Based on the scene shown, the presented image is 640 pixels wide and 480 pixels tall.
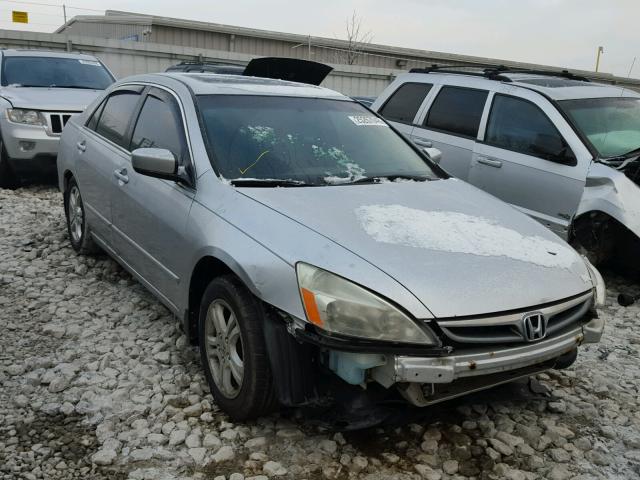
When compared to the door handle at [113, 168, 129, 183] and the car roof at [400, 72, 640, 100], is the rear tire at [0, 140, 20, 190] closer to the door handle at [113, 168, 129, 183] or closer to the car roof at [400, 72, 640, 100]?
the door handle at [113, 168, 129, 183]

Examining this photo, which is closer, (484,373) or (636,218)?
(484,373)

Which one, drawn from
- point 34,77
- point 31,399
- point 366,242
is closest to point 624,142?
point 366,242

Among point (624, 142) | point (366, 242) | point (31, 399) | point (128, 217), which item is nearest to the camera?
point (366, 242)

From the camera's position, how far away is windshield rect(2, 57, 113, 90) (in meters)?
8.42

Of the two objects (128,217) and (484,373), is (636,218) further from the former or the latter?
(128,217)

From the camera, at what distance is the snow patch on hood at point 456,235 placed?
2951mm

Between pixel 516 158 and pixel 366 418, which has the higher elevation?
pixel 516 158

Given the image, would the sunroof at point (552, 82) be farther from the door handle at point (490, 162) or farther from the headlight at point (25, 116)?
the headlight at point (25, 116)

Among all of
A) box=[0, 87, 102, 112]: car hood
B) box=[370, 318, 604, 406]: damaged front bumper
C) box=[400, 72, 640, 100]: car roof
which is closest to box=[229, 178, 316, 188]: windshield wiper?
box=[370, 318, 604, 406]: damaged front bumper

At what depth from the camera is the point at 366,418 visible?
109 inches

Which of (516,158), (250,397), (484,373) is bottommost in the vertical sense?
(250,397)

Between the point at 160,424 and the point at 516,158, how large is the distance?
13.4 feet

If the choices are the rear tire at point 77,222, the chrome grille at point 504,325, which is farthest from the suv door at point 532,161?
the rear tire at point 77,222

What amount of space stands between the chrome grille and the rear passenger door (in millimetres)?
→ 4264
